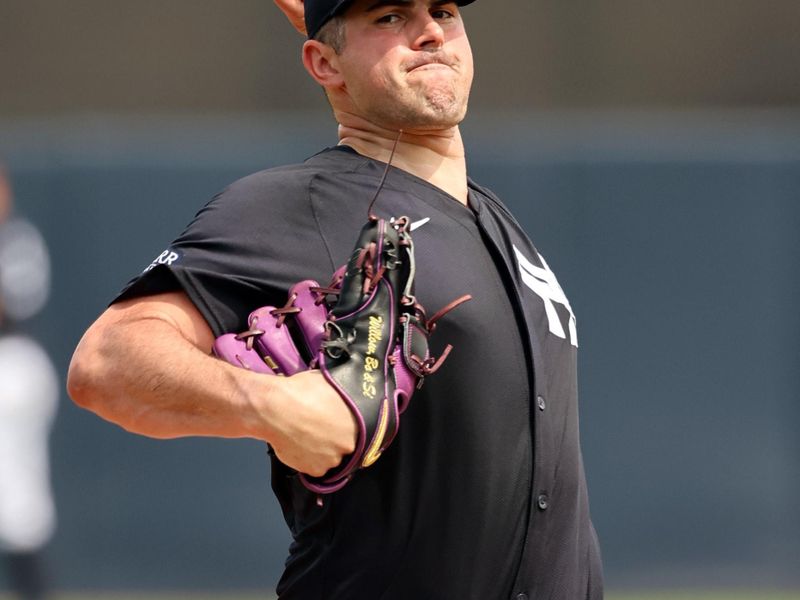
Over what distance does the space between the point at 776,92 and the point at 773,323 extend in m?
3.17

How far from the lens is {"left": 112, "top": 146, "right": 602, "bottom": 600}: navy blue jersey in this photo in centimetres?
246

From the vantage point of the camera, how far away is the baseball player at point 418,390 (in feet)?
7.29

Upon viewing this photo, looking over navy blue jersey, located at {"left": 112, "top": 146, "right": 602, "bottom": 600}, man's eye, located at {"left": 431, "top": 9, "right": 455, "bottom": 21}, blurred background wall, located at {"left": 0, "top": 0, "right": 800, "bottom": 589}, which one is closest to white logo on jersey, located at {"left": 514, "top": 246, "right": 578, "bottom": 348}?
navy blue jersey, located at {"left": 112, "top": 146, "right": 602, "bottom": 600}

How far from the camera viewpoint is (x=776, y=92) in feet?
32.1

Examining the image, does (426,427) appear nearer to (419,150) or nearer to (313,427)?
(313,427)

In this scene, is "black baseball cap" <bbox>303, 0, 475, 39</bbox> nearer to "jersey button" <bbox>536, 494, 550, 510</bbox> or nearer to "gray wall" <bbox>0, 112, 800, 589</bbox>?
"jersey button" <bbox>536, 494, 550, 510</bbox>

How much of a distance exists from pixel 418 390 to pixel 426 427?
68 mm

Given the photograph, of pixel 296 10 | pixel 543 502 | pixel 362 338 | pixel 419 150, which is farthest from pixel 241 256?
pixel 296 10

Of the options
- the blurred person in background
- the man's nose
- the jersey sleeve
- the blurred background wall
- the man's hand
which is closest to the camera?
the man's hand

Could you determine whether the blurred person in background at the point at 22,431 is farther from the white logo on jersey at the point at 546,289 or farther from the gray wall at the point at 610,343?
the white logo on jersey at the point at 546,289

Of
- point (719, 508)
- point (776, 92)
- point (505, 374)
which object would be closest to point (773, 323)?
point (719, 508)

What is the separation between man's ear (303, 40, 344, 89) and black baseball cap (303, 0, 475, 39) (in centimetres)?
3

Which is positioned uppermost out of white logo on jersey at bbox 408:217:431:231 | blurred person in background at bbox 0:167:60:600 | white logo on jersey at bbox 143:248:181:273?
white logo on jersey at bbox 408:217:431:231

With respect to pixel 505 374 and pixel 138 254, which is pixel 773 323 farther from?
pixel 505 374
